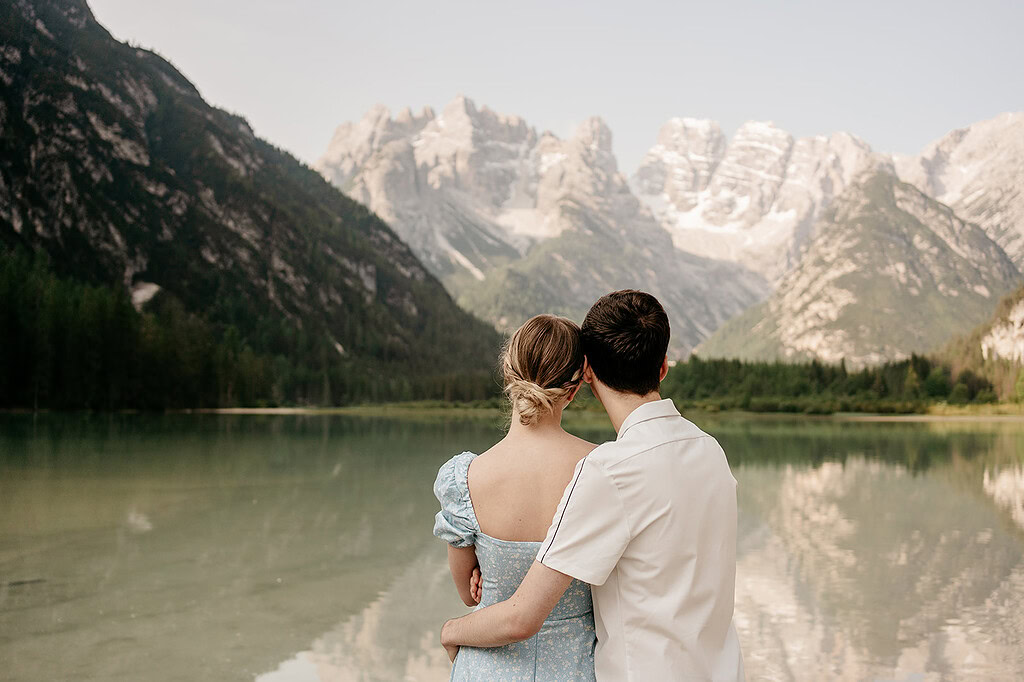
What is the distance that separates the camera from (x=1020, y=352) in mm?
159250

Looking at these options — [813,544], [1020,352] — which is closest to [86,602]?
[813,544]

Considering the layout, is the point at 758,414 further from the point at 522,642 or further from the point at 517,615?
the point at 517,615

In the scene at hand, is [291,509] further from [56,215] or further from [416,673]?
[56,215]

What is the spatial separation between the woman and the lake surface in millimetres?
6055

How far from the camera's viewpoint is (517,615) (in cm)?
327

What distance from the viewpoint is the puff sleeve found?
363cm

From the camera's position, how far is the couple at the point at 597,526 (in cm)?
303

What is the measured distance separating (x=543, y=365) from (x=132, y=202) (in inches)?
6324

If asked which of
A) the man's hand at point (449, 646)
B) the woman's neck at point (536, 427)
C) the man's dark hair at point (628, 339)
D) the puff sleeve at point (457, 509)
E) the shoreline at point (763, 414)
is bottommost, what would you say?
the shoreline at point (763, 414)

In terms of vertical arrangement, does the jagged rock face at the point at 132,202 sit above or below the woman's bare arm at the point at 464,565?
above

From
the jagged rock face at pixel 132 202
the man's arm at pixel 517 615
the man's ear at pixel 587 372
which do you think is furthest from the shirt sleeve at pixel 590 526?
the jagged rock face at pixel 132 202

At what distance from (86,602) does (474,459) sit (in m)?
10.2

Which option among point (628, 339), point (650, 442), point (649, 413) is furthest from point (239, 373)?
point (650, 442)

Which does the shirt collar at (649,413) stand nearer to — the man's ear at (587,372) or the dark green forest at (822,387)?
the man's ear at (587,372)
